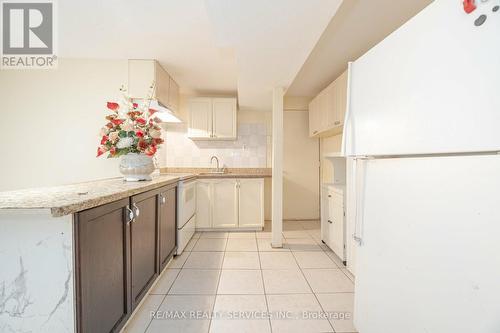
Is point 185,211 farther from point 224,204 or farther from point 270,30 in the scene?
point 270,30

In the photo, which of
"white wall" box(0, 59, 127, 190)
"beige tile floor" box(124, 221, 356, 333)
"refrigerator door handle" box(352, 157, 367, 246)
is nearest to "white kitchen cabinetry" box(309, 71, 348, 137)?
"refrigerator door handle" box(352, 157, 367, 246)

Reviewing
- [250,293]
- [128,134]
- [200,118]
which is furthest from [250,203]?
[128,134]

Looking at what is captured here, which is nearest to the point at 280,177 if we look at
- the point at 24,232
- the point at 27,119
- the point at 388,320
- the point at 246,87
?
the point at 246,87

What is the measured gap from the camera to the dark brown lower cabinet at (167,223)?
2.04 meters

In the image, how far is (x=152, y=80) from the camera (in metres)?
2.71

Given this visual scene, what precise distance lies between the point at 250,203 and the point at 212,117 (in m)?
1.59

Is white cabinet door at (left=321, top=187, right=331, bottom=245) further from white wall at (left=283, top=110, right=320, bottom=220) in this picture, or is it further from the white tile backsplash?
the white tile backsplash

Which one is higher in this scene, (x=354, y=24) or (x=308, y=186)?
(x=354, y=24)

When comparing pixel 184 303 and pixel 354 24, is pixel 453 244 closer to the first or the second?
pixel 184 303

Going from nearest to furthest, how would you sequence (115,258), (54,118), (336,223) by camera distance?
1. (115,258)
2. (336,223)
3. (54,118)

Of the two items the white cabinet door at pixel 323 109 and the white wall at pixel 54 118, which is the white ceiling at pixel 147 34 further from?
the white cabinet door at pixel 323 109

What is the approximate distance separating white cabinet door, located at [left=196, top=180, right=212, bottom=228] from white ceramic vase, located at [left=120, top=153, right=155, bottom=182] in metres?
1.61

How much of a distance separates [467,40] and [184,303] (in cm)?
217

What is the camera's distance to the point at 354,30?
7.01 feet
